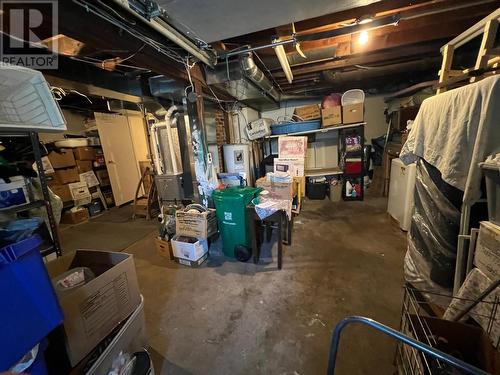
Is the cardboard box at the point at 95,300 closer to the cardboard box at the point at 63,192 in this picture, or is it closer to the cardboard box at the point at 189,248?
the cardboard box at the point at 189,248

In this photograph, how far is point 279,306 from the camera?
5.74 ft

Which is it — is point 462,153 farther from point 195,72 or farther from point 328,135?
point 328,135

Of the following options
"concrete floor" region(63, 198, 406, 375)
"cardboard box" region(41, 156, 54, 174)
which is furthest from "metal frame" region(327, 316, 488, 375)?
"cardboard box" region(41, 156, 54, 174)

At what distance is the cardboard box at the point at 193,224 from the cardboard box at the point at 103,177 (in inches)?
138

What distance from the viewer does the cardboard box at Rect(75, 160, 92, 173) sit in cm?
447

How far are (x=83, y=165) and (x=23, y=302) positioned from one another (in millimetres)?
4870

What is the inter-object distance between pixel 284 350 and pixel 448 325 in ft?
2.95

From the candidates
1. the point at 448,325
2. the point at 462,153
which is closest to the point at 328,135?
the point at 462,153

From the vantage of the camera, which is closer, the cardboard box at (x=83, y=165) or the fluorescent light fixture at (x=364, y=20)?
the fluorescent light fixture at (x=364, y=20)

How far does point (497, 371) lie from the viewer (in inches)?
34.0

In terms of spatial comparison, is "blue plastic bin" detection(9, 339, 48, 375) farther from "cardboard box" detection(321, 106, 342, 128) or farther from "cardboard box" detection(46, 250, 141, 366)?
"cardboard box" detection(321, 106, 342, 128)

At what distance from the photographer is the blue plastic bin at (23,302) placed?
0.64 metres

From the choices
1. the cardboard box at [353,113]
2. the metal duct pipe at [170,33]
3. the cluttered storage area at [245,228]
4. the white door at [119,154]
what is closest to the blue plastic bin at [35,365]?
the cluttered storage area at [245,228]

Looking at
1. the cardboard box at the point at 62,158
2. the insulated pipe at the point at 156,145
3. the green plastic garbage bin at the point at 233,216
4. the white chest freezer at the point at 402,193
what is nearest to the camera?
the green plastic garbage bin at the point at 233,216
